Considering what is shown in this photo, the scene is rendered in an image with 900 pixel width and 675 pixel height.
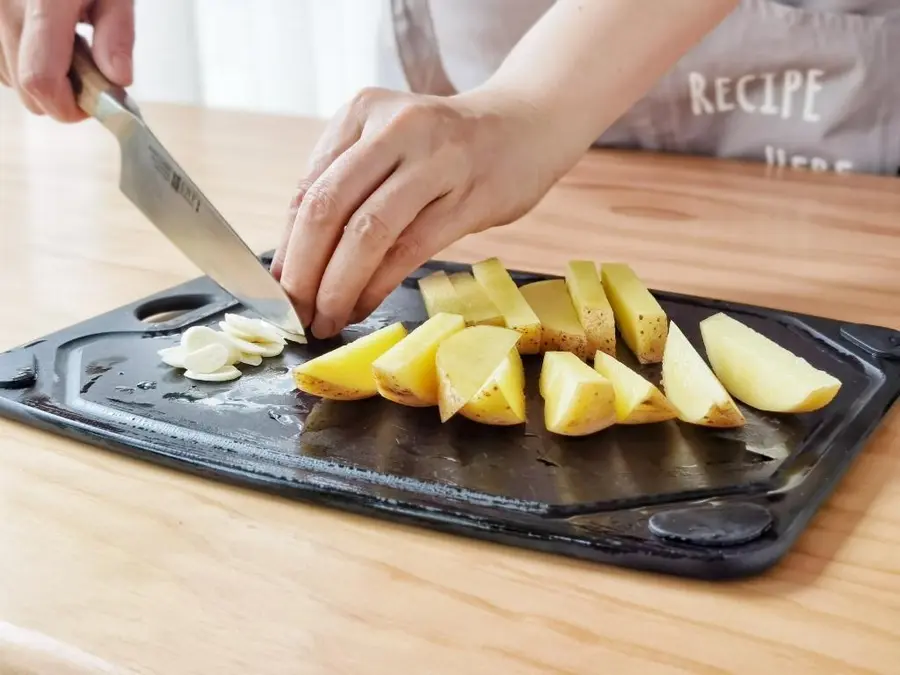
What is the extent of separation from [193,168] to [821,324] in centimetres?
118

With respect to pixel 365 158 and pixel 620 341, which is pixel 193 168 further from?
pixel 620 341

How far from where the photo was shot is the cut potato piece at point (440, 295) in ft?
3.33

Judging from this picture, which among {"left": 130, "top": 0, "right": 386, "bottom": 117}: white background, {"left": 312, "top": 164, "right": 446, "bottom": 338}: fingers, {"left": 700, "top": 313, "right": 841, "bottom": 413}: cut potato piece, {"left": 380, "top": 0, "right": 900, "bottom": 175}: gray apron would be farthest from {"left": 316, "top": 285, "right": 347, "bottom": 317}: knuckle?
{"left": 130, "top": 0, "right": 386, "bottom": 117}: white background

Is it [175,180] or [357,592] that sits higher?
[175,180]

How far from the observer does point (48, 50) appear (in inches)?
44.6

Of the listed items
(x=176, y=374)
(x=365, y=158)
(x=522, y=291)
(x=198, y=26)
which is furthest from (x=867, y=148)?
(x=198, y=26)

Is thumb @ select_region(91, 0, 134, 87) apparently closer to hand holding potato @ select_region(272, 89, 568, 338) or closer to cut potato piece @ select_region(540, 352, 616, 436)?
hand holding potato @ select_region(272, 89, 568, 338)

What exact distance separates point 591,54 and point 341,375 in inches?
22.9

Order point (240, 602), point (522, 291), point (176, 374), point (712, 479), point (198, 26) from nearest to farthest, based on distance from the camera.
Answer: point (240, 602), point (712, 479), point (176, 374), point (522, 291), point (198, 26)

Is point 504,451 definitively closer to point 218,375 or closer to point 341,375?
point 341,375

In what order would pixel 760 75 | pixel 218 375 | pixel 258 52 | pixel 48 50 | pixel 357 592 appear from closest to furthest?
pixel 357 592 < pixel 218 375 < pixel 48 50 < pixel 760 75 < pixel 258 52

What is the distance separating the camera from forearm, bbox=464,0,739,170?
1.20 meters

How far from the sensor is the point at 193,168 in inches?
71.2

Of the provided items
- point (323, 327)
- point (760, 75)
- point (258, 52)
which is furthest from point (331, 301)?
point (258, 52)
